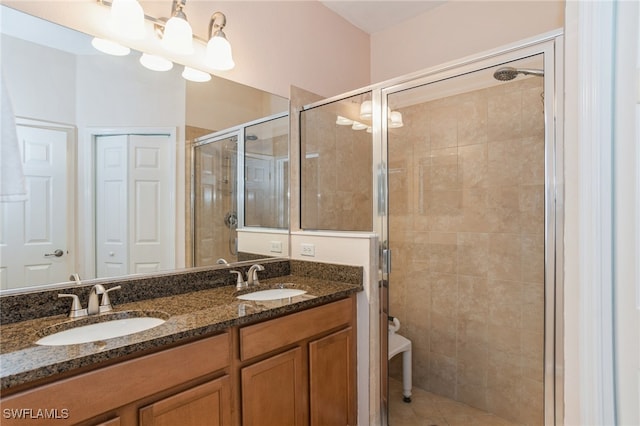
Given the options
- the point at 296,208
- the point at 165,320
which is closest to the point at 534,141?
the point at 296,208

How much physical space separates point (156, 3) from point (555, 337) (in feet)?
7.42

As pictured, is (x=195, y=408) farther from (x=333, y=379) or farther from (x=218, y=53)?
(x=218, y=53)

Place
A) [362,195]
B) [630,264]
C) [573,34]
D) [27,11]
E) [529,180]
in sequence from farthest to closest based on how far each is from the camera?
[362,195] → [529,180] → [27,11] → [573,34] → [630,264]

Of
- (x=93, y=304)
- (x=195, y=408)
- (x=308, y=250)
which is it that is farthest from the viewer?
(x=308, y=250)

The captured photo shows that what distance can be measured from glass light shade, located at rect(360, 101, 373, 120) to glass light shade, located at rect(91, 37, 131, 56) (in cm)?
124

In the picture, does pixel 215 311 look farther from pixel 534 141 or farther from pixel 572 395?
pixel 534 141

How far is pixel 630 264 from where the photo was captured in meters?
0.90

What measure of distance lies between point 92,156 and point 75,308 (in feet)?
1.98

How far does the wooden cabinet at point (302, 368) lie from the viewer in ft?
4.51

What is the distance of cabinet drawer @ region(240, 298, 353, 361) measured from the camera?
4.46ft

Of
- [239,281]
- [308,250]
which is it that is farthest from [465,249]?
[239,281]

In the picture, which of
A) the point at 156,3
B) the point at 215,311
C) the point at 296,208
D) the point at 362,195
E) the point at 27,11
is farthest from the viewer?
the point at 296,208

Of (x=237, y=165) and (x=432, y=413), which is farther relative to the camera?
(x=432, y=413)

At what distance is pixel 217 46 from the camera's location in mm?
1699
